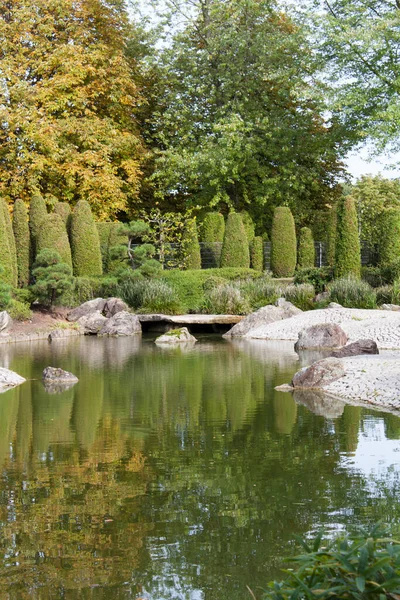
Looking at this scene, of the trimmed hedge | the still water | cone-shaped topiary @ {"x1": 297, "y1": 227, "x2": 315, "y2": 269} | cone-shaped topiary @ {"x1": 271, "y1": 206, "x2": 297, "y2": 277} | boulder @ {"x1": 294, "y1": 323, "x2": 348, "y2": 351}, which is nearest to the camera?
the still water

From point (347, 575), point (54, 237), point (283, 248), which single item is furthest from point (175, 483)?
point (283, 248)

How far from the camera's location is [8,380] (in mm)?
11117

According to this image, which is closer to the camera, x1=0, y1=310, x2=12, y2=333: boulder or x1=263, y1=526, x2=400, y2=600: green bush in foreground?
x1=263, y1=526, x2=400, y2=600: green bush in foreground

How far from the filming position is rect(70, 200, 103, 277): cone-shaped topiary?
82.0 ft

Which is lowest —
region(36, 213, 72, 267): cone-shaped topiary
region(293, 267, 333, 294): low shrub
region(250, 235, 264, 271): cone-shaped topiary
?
region(293, 267, 333, 294): low shrub

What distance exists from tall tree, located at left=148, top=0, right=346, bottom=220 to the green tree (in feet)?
31.1

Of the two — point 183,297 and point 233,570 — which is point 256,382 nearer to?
point 233,570

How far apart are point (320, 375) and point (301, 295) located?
12.7m

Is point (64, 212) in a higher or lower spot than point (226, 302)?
higher

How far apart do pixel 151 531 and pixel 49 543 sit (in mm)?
617

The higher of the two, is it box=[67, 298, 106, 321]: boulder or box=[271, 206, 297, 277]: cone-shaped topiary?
box=[271, 206, 297, 277]: cone-shaped topiary

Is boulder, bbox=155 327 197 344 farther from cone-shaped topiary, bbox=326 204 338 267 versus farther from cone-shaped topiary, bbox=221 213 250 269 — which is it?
cone-shaped topiary, bbox=326 204 338 267

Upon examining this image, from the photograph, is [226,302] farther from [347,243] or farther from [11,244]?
[11,244]

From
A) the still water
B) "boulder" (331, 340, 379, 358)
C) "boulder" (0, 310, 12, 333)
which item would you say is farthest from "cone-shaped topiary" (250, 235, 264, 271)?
the still water
